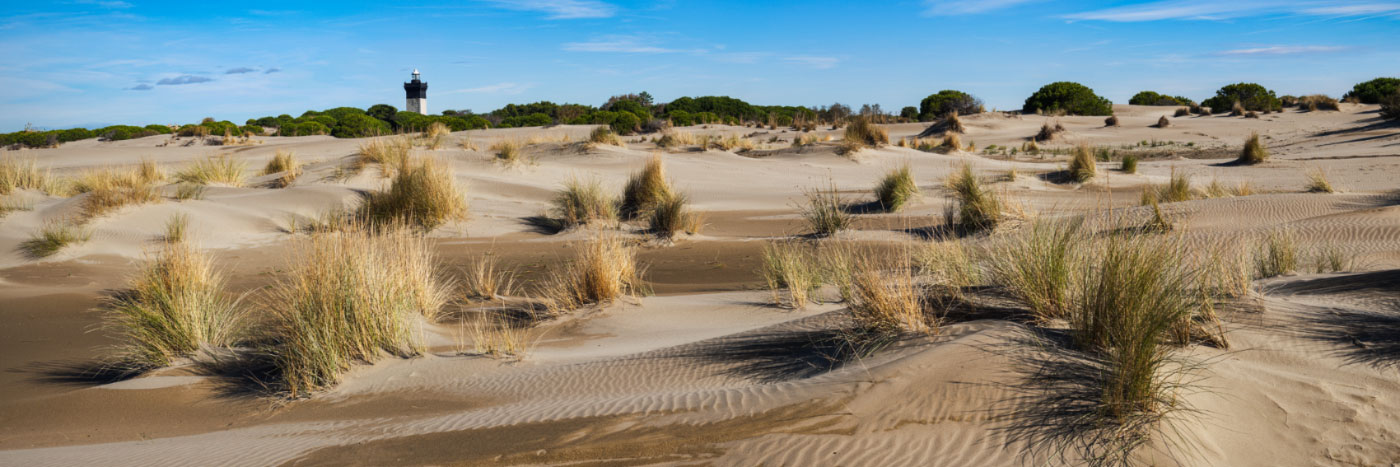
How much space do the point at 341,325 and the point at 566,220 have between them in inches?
289

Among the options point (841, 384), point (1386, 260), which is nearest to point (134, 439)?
point (841, 384)

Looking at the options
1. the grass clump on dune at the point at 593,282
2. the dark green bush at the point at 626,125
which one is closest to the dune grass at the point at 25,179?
the grass clump on dune at the point at 593,282

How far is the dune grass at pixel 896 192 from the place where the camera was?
43.0 ft

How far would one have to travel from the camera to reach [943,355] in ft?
12.9

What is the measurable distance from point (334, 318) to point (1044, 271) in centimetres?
405

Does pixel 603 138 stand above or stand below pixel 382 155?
above

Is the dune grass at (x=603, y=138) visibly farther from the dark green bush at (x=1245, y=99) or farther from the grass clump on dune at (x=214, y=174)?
the dark green bush at (x=1245, y=99)

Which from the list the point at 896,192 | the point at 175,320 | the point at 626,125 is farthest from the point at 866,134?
the point at 175,320

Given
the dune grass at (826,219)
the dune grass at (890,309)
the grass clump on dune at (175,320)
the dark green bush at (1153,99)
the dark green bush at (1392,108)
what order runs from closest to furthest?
1. the dune grass at (890,309)
2. the grass clump on dune at (175,320)
3. the dune grass at (826,219)
4. the dark green bush at (1392,108)
5. the dark green bush at (1153,99)

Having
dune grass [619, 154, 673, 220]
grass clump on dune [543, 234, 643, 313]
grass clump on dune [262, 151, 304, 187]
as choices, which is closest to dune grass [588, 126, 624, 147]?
grass clump on dune [262, 151, 304, 187]

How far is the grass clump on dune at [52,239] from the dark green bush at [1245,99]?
3829 cm

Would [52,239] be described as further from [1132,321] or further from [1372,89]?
[1372,89]

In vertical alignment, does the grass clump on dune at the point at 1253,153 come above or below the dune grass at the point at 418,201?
above

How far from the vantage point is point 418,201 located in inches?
476
